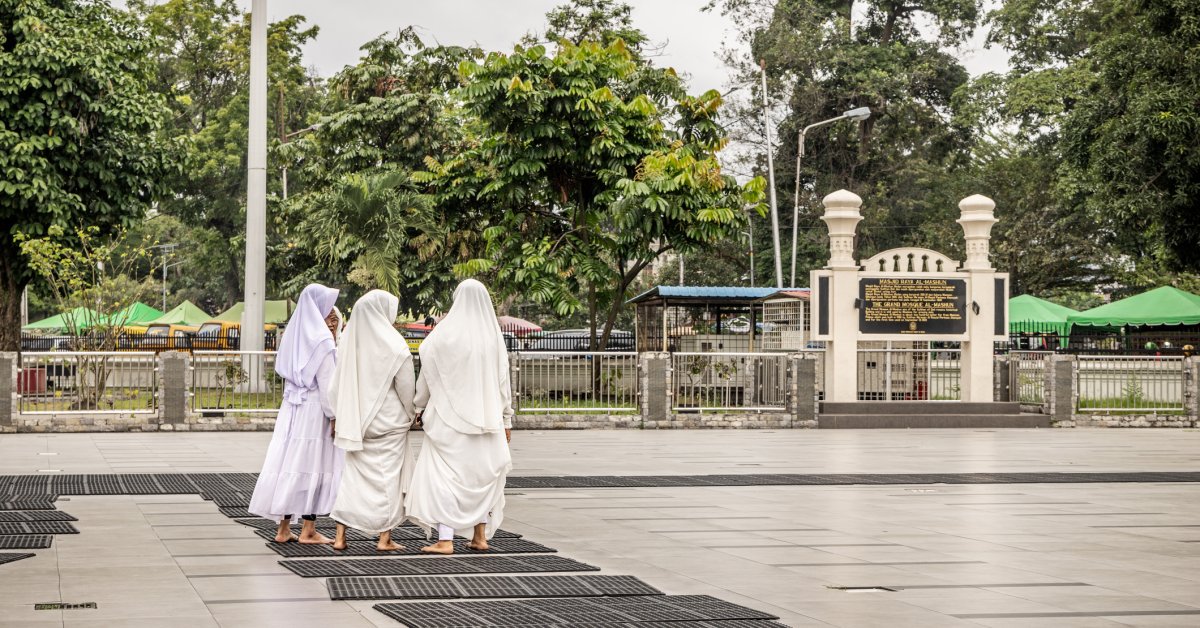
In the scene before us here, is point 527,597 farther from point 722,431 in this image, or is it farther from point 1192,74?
point 1192,74

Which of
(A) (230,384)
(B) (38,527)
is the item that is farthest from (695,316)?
(B) (38,527)

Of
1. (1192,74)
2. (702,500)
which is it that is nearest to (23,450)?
(702,500)

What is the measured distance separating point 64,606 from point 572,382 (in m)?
16.3

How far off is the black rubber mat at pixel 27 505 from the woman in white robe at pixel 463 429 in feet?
12.2

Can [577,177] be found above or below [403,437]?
above

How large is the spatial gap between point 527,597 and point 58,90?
21.4 m

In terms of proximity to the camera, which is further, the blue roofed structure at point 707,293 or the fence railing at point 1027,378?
the blue roofed structure at point 707,293

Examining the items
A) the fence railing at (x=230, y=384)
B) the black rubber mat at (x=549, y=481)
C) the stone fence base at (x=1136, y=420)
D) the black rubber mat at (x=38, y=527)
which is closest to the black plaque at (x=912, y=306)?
the stone fence base at (x=1136, y=420)

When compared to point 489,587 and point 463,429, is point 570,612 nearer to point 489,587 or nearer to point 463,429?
Result: point 489,587

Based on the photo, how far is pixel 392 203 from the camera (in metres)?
28.9

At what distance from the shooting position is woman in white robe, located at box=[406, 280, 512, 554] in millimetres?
8984

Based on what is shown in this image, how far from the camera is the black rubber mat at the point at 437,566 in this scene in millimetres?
8086

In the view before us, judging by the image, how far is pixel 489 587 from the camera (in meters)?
7.51

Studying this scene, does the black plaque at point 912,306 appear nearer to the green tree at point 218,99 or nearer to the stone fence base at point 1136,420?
the stone fence base at point 1136,420
